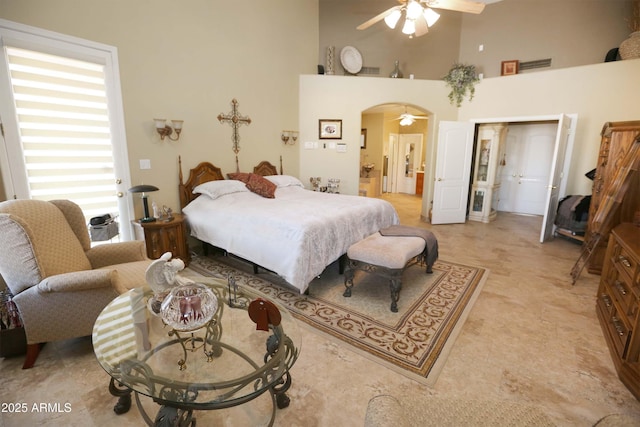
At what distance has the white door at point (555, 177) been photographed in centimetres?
431

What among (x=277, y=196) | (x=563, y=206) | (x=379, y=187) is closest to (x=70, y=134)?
(x=277, y=196)

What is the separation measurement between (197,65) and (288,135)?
181 centimetres

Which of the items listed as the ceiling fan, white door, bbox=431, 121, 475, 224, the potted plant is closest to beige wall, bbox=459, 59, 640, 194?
the potted plant

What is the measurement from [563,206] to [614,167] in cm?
130

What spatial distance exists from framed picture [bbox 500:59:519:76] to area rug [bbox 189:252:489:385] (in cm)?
419

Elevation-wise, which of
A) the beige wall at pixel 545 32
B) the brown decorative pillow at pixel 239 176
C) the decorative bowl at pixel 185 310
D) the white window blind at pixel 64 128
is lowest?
the decorative bowl at pixel 185 310

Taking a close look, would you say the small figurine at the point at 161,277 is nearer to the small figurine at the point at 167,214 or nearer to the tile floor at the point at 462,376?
the tile floor at the point at 462,376

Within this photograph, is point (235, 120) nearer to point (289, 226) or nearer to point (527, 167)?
point (289, 226)

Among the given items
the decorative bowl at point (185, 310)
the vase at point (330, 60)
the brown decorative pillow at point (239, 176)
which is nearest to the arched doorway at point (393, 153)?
the vase at point (330, 60)

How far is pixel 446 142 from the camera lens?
215 inches

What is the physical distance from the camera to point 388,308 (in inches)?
104

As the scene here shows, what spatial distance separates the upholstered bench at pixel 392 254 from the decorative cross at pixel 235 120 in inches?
102

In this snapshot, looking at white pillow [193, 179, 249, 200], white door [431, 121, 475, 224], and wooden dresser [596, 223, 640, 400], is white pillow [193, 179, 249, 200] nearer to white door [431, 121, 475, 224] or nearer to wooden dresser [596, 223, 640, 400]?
white door [431, 121, 475, 224]

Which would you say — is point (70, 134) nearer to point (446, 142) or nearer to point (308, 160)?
point (308, 160)
